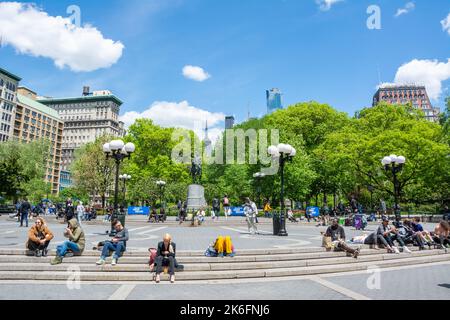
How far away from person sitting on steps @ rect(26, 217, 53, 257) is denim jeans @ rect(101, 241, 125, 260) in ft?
6.47

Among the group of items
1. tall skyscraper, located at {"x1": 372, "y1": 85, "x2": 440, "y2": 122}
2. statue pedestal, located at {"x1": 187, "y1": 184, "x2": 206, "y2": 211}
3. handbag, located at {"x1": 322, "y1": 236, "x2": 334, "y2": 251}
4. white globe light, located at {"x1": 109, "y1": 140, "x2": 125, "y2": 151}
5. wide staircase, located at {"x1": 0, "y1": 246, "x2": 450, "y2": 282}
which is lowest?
wide staircase, located at {"x1": 0, "y1": 246, "x2": 450, "y2": 282}

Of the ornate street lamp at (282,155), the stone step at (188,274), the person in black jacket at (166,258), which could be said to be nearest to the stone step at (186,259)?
the stone step at (188,274)

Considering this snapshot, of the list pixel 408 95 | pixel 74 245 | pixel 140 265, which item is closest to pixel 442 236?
pixel 140 265

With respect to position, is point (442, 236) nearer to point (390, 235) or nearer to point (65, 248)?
point (390, 235)

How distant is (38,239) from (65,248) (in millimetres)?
907

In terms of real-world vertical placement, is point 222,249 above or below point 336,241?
below

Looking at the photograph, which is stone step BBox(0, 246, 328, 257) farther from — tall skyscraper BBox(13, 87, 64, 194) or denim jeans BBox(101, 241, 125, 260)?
tall skyscraper BBox(13, 87, 64, 194)

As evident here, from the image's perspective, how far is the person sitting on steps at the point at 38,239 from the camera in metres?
8.72

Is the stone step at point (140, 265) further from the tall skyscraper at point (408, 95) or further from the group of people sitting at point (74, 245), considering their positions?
the tall skyscraper at point (408, 95)

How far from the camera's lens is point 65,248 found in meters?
8.59

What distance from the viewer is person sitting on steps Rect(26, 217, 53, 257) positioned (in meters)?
8.72

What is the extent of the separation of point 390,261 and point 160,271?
758 centimetres

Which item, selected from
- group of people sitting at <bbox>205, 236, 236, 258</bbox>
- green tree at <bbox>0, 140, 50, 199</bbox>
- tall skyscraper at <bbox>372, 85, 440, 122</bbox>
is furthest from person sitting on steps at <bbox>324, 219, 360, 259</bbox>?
tall skyscraper at <bbox>372, 85, 440, 122</bbox>

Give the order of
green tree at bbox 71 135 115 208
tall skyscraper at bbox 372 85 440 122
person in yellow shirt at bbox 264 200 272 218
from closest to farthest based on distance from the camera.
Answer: person in yellow shirt at bbox 264 200 272 218 < green tree at bbox 71 135 115 208 < tall skyscraper at bbox 372 85 440 122
